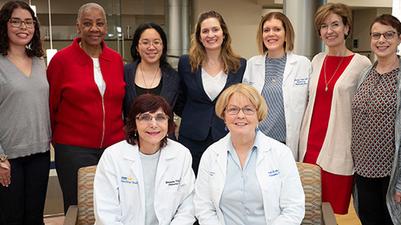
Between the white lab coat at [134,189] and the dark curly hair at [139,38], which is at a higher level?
the dark curly hair at [139,38]

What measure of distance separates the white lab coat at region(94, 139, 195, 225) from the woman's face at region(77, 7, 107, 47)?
2.65 ft

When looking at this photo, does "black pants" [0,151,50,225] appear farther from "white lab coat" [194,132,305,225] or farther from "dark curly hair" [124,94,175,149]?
"white lab coat" [194,132,305,225]

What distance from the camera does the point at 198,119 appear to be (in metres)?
2.71

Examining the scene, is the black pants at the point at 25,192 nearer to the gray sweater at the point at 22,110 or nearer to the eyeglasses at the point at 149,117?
the gray sweater at the point at 22,110

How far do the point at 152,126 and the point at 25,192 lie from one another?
1057mm

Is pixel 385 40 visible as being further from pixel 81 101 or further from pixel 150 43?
pixel 81 101

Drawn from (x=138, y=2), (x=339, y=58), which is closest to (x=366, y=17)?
(x=138, y=2)

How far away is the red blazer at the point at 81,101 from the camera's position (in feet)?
8.39

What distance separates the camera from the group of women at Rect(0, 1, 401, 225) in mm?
2086

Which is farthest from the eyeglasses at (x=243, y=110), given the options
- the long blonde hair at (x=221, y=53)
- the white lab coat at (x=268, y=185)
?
the long blonde hair at (x=221, y=53)

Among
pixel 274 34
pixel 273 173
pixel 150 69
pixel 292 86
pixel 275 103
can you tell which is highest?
pixel 274 34

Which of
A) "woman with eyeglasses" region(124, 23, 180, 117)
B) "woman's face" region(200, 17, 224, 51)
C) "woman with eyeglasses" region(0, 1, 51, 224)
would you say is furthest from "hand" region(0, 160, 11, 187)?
"woman's face" region(200, 17, 224, 51)

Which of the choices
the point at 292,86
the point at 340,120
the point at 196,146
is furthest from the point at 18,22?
the point at 340,120

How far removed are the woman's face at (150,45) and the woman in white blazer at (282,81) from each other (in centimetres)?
59
